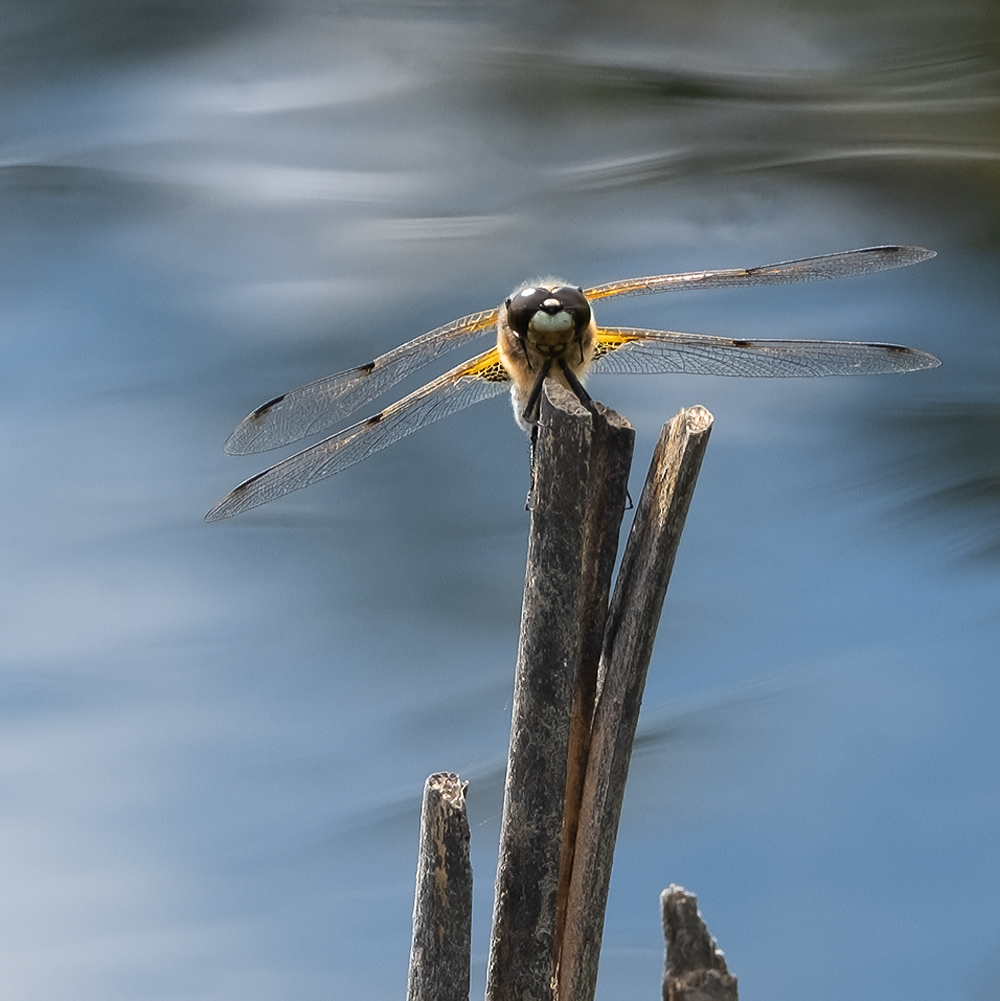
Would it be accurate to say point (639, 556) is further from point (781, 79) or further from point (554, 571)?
point (781, 79)

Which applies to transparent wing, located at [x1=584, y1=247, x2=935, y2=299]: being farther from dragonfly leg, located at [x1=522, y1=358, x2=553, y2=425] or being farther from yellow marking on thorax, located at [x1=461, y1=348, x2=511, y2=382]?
dragonfly leg, located at [x1=522, y1=358, x2=553, y2=425]

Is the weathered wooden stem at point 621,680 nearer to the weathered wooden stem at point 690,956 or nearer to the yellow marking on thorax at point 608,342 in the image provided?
the weathered wooden stem at point 690,956

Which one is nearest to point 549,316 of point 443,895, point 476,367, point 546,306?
point 546,306

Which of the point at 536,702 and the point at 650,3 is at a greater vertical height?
the point at 650,3

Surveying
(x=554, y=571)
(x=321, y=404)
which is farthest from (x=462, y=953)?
(x=321, y=404)

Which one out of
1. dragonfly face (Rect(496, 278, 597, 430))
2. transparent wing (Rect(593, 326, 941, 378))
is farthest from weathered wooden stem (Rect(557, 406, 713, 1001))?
transparent wing (Rect(593, 326, 941, 378))

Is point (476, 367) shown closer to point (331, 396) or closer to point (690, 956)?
point (331, 396)
